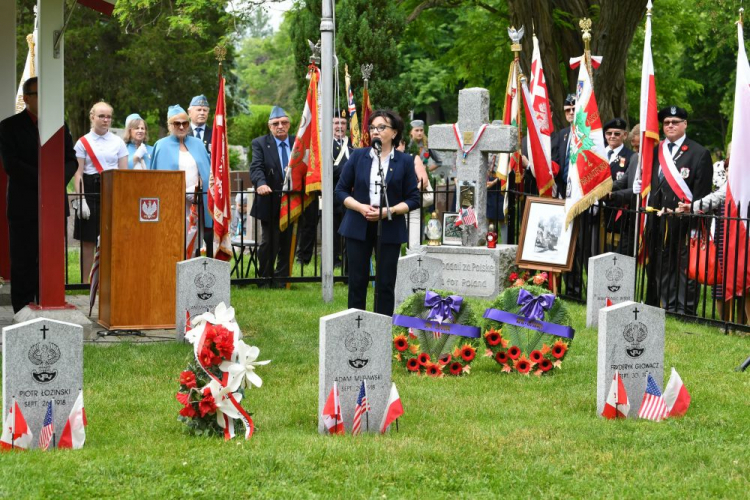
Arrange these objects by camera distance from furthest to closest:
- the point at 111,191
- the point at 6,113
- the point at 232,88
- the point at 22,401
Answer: the point at 232,88, the point at 6,113, the point at 111,191, the point at 22,401

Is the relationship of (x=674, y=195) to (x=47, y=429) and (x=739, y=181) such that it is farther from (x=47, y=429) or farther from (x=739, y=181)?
(x=47, y=429)

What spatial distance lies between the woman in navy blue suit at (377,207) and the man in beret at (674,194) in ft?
Answer: 11.8

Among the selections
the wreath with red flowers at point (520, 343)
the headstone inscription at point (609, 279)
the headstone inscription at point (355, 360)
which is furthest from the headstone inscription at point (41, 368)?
the headstone inscription at point (609, 279)

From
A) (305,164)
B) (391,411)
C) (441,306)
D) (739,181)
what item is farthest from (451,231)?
(391,411)

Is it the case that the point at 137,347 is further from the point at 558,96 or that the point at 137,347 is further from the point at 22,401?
the point at 558,96

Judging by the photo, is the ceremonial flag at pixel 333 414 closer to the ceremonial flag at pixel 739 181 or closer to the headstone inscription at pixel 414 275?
the headstone inscription at pixel 414 275

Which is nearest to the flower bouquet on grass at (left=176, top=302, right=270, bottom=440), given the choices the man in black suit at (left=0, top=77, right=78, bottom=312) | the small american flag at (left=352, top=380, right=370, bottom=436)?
the small american flag at (left=352, top=380, right=370, bottom=436)

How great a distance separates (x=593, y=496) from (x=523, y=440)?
113 cm

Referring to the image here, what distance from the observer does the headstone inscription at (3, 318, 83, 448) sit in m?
6.48

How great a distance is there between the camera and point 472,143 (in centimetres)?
1417

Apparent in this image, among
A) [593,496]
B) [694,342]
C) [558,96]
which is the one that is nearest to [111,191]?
[694,342]

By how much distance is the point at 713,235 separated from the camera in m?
12.5

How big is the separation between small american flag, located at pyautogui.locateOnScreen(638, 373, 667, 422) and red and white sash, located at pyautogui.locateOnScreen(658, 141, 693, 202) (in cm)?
552

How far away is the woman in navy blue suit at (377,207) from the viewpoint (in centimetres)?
1057
